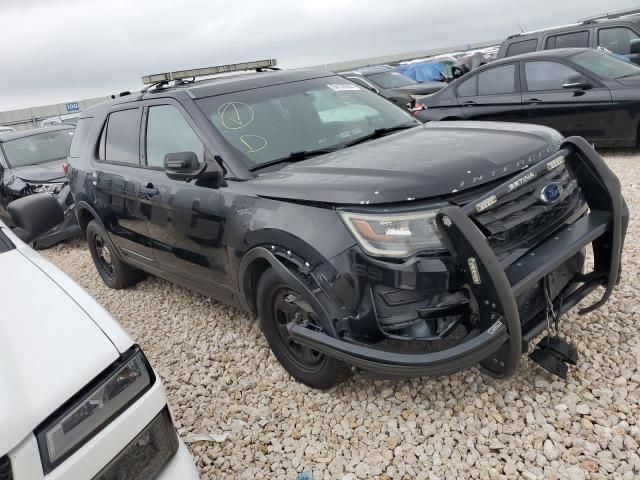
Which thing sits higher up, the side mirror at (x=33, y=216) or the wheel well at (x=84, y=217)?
the side mirror at (x=33, y=216)

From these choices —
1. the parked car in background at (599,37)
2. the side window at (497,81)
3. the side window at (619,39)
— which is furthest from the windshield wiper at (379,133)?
the side window at (619,39)

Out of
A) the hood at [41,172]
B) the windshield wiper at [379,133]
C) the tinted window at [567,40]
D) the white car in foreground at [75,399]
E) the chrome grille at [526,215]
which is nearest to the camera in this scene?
the white car in foreground at [75,399]

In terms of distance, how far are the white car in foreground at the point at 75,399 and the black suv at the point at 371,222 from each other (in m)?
0.97

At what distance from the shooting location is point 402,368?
2215 millimetres

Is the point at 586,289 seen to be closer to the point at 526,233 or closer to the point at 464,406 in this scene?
the point at 526,233

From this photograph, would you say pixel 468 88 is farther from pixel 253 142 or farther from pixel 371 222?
pixel 371 222

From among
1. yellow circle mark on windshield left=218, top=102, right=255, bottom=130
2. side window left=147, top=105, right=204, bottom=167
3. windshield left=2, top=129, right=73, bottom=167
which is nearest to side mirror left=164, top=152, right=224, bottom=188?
side window left=147, top=105, right=204, bottom=167

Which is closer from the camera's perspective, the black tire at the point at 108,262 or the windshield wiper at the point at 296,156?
the windshield wiper at the point at 296,156

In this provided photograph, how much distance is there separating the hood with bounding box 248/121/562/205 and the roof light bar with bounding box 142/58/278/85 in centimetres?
150

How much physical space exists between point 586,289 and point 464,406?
0.88 metres

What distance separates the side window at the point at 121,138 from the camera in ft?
13.3

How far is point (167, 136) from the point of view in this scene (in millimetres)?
3627

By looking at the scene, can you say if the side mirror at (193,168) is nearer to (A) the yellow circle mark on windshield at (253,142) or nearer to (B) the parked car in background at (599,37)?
(A) the yellow circle mark on windshield at (253,142)

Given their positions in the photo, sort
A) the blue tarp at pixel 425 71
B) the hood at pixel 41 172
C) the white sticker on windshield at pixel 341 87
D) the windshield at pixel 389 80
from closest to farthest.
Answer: the white sticker on windshield at pixel 341 87
the hood at pixel 41 172
the windshield at pixel 389 80
the blue tarp at pixel 425 71
